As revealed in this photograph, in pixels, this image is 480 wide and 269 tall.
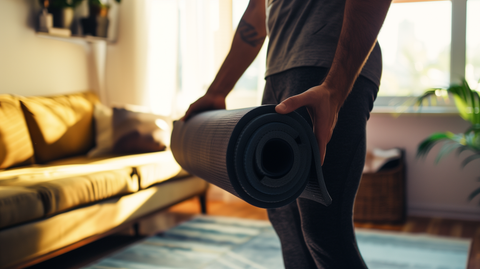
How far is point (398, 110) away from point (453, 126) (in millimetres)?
377

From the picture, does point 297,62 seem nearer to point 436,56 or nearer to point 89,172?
point 89,172

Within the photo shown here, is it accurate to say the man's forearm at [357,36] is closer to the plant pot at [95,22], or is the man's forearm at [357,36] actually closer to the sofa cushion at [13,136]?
the sofa cushion at [13,136]

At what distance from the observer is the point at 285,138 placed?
1.65 feet

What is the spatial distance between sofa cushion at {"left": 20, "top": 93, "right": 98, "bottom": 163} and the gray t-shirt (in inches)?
81.2

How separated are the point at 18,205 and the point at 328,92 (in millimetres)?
1397

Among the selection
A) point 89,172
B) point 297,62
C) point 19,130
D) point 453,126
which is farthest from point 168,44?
point 297,62

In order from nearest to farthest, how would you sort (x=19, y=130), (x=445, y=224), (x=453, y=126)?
(x=19, y=130), (x=445, y=224), (x=453, y=126)

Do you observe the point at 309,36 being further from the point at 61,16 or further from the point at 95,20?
the point at 95,20

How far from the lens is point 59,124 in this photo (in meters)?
2.54

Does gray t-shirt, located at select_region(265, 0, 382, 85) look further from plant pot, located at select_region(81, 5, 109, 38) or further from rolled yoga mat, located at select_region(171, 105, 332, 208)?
plant pot, located at select_region(81, 5, 109, 38)

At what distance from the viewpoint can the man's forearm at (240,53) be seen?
0.94m

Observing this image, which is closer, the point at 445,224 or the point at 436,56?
the point at 445,224

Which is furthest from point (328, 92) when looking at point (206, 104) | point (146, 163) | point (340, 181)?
point (146, 163)

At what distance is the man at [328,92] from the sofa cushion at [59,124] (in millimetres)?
1909
